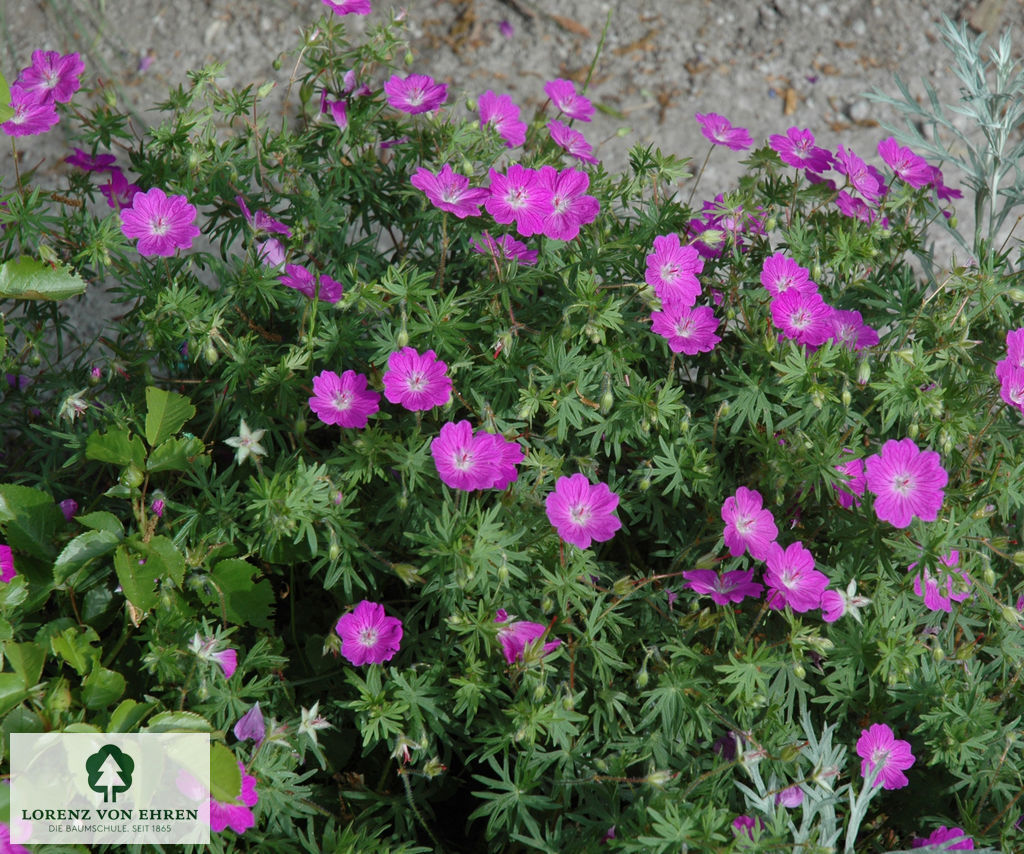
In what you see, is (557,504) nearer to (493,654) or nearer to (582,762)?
(493,654)

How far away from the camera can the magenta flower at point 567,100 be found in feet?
7.09

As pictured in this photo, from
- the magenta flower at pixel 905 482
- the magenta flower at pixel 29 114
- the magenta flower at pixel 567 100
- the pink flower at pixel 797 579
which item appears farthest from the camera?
the magenta flower at pixel 567 100

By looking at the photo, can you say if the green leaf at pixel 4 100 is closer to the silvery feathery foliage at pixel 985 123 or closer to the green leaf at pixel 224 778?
the green leaf at pixel 224 778

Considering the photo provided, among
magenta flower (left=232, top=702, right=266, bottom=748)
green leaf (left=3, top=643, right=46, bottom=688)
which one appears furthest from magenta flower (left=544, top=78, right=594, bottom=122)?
green leaf (left=3, top=643, right=46, bottom=688)

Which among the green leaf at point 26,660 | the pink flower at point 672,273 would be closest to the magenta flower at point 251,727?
the green leaf at point 26,660

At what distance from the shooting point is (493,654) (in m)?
1.72

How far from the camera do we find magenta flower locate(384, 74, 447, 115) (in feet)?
6.62

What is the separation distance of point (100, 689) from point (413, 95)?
1335 mm

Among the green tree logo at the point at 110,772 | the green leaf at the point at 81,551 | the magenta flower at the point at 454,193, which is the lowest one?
the green tree logo at the point at 110,772

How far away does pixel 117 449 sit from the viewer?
1.72 metres

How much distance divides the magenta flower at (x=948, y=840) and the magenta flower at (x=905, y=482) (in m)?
0.54

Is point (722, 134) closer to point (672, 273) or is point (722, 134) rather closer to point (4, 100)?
point (672, 273)

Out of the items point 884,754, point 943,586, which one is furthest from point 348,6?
point 884,754

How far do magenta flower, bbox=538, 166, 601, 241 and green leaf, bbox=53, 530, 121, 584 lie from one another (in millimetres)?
988
